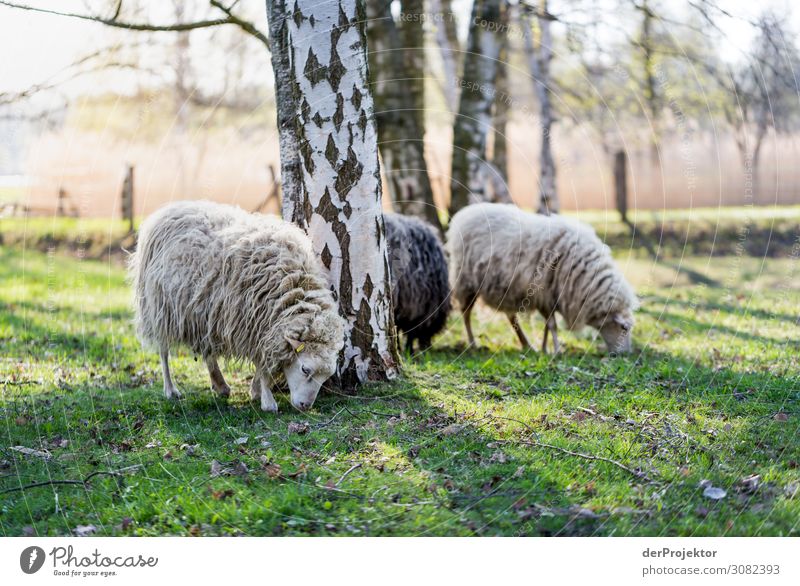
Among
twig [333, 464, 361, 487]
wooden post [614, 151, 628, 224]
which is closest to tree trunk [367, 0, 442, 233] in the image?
twig [333, 464, 361, 487]

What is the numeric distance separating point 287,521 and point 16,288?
9.91m

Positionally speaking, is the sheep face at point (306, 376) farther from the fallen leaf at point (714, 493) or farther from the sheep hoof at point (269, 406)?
the fallen leaf at point (714, 493)

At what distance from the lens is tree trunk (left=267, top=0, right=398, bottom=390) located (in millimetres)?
6883

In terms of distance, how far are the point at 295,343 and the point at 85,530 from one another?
84.5 inches

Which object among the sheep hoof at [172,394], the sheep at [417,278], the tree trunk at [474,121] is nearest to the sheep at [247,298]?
the sheep hoof at [172,394]

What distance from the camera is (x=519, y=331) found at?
994 centimetres

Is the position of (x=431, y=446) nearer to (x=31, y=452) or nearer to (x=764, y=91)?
(x=31, y=452)

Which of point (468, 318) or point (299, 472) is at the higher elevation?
point (468, 318)

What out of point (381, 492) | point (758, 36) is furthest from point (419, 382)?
point (758, 36)

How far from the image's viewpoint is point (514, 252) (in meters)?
9.59

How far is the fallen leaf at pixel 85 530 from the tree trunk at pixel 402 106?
7.58 m

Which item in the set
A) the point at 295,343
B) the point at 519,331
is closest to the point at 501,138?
the point at 519,331
